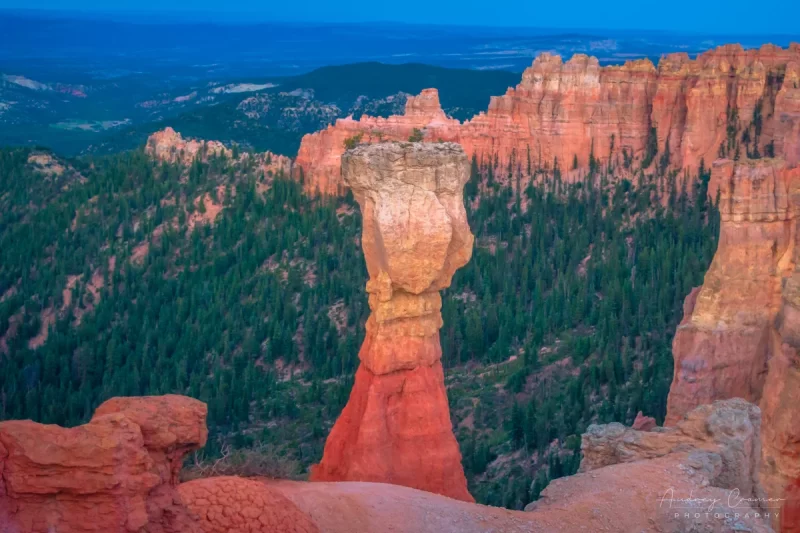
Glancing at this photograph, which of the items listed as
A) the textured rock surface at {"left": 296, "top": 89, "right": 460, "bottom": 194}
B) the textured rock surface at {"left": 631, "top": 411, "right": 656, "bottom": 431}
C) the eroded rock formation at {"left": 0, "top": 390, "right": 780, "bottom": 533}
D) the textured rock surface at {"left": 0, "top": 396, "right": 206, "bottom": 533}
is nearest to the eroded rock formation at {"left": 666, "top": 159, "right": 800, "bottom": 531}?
the textured rock surface at {"left": 631, "top": 411, "right": 656, "bottom": 431}

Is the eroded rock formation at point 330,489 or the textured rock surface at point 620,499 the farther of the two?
the textured rock surface at point 620,499

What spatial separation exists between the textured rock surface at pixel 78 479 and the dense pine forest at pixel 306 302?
1796 centimetres

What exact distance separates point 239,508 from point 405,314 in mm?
8826

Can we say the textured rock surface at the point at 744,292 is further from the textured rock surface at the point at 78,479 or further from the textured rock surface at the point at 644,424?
the textured rock surface at the point at 78,479

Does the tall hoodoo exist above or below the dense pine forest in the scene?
above

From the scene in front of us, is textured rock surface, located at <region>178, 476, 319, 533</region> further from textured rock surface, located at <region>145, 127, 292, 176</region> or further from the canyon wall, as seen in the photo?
textured rock surface, located at <region>145, 127, 292, 176</region>

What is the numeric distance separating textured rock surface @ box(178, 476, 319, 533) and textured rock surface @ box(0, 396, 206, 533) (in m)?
1.17

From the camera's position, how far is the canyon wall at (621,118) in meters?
54.4

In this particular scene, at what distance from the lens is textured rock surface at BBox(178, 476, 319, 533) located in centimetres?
1306

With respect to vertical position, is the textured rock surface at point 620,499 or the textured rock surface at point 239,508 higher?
the textured rock surface at point 239,508

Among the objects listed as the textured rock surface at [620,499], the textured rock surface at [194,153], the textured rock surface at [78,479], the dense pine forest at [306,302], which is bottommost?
the dense pine forest at [306,302]

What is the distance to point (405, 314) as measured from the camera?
21688 millimetres

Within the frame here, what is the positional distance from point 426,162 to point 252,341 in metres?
31.3

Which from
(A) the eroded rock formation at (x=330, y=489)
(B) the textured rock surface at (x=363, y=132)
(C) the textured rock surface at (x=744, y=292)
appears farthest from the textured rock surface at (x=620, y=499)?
(B) the textured rock surface at (x=363, y=132)
